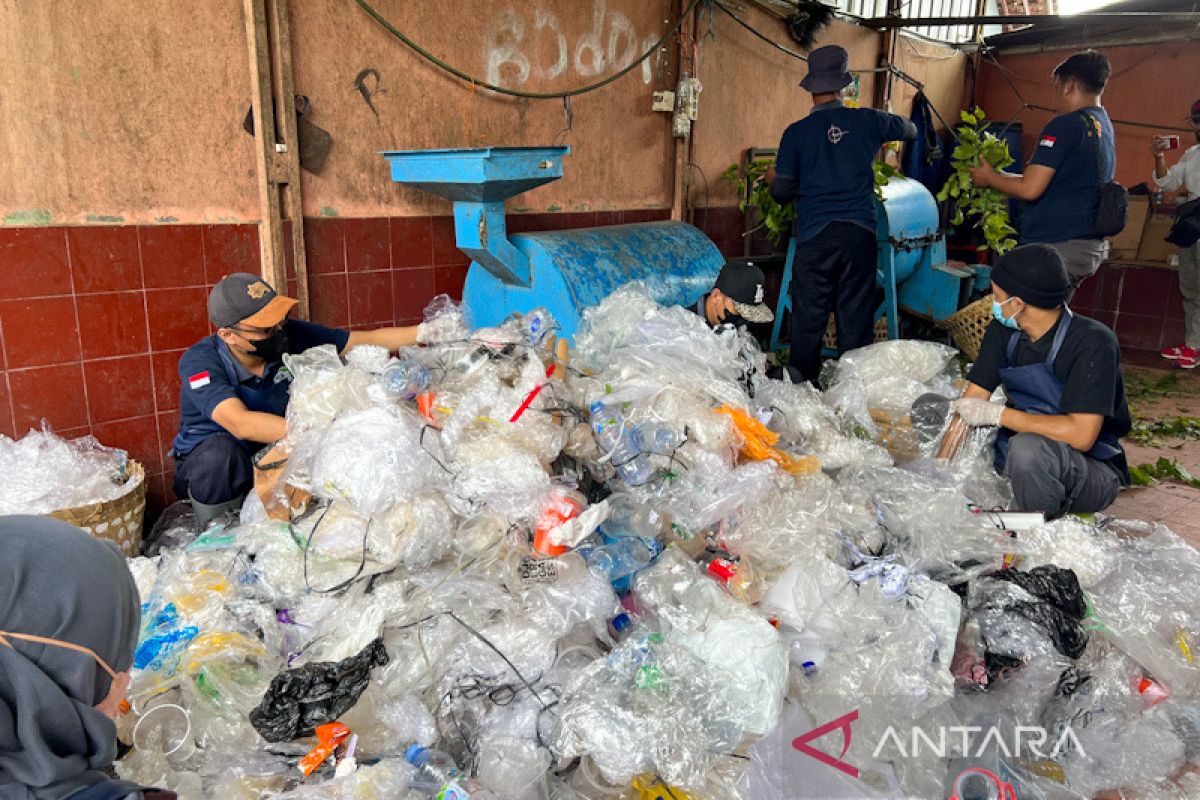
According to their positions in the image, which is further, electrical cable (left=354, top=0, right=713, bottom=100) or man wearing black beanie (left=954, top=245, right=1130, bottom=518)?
electrical cable (left=354, top=0, right=713, bottom=100)

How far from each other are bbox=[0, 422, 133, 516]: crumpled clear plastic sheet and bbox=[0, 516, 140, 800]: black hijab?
1971 mm

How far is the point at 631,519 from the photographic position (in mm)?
2701

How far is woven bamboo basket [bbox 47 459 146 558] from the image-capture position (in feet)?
9.37

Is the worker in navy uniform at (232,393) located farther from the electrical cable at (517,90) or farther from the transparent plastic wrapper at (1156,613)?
the transparent plastic wrapper at (1156,613)

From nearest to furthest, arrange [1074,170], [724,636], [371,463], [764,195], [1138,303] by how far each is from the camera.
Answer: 1. [724,636]
2. [371,463]
3. [1074,170]
4. [764,195]
5. [1138,303]

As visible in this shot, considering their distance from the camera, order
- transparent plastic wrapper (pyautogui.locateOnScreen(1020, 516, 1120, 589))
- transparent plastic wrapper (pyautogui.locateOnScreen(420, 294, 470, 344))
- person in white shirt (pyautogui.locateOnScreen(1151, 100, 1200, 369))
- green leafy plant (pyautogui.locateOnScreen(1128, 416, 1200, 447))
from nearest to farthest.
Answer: transparent plastic wrapper (pyautogui.locateOnScreen(1020, 516, 1120, 589))
transparent plastic wrapper (pyautogui.locateOnScreen(420, 294, 470, 344))
green leafy plant (pyautogui.locateOnScreen(1128, 416, 1200, 447))
person in white shirt (pyautogui.locateOnScreen(1151, 100, 1200, 369))

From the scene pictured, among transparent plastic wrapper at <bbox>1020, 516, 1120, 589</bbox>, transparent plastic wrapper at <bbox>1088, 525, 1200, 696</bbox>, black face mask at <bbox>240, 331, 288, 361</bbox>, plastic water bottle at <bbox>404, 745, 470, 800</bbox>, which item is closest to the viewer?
plastic water bottle at <bbox>404, 745, 470, 800</bbox>

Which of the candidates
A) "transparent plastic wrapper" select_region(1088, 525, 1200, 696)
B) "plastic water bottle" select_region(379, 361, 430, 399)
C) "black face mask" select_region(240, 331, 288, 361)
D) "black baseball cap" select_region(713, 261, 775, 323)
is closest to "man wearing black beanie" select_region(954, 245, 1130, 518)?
"transparent plastic wrapper" select_region(1088, 525, 1200, 696)

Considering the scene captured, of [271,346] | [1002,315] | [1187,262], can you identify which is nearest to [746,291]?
[1002,315]

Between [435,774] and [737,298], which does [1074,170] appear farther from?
[435,774]

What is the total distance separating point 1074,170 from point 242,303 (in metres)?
4.05

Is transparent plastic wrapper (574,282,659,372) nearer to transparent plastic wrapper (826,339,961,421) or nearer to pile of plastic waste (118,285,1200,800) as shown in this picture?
pile of plastic waste (118,285,1200,800)

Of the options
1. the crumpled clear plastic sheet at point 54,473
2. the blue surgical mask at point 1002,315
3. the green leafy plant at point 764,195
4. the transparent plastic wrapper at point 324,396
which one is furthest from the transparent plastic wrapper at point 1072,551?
the green leafy plant at point 764,195

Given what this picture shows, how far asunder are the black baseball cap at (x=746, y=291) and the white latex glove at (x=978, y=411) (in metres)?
0.85
